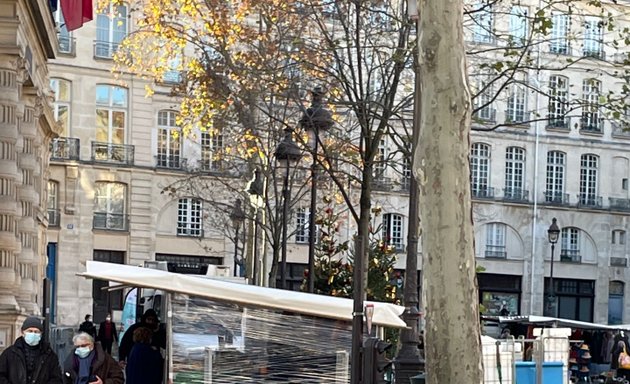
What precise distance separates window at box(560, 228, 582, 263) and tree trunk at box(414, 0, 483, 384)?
55390 millimetres

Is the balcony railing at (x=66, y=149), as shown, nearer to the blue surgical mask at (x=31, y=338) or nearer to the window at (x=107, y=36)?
the window at (x=107, y=36)

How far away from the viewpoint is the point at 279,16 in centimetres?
3038

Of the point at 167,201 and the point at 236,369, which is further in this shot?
the point at 167,201

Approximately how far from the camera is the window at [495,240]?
Answer: 61.7 meters

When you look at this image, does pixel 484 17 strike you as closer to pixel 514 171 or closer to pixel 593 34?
pixel 593 34

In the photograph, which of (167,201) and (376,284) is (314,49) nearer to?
(376,284)

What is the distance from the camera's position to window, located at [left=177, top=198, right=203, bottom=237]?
5681 cm

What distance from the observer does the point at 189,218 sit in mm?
57156

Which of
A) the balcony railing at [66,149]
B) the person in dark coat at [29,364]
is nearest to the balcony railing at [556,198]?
the balcony railing at [66,149]

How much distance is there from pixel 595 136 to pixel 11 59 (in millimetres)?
46373

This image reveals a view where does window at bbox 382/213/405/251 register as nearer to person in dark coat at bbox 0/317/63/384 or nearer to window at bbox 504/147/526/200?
window at bbox 504/147/526/200

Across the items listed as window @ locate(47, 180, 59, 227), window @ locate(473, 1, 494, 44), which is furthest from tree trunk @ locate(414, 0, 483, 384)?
window @ locate(47, 180, 59, 227)

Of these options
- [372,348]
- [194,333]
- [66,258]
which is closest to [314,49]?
[194,333]

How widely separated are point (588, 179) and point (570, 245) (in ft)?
11.8
